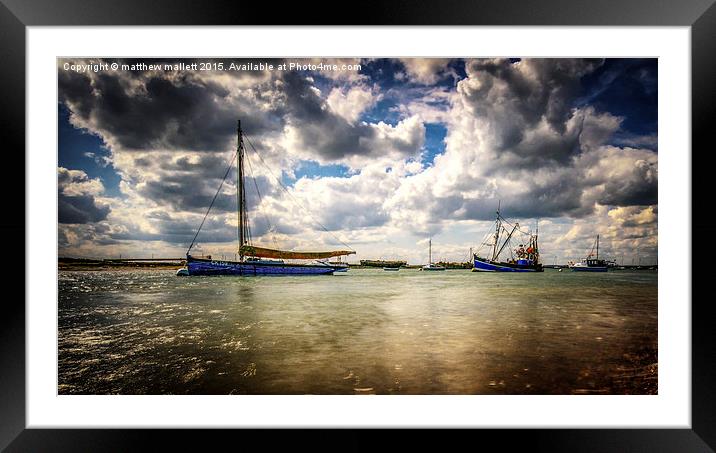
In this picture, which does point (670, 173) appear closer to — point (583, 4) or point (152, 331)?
point (583, 4)

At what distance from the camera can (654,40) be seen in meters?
3.88

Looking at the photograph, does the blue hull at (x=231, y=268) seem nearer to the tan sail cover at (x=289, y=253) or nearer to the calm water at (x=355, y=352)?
the tan sail cover at (x=289, y=253)

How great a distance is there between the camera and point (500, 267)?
31.7 metres

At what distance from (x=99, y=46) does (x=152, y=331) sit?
14.4 ft

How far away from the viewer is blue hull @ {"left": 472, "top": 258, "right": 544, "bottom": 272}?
101 ft

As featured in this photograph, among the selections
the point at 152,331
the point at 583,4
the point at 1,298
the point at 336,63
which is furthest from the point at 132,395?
the point at 583,4

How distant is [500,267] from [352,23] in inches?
1246

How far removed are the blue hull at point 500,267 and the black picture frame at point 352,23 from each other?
93.3 feet

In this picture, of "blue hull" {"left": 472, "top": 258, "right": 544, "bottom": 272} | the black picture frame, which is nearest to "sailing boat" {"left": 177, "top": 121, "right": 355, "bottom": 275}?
the black picture frame

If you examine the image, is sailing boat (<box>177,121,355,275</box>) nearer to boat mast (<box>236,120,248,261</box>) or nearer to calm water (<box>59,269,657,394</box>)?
boat mast (<box>236,120,248,261</box>)

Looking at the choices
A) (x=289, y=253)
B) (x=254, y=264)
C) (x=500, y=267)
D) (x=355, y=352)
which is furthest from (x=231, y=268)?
(x=500, y=267)

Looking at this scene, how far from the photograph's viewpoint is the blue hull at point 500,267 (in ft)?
101

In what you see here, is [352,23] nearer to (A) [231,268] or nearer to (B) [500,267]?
(A) [231,268]

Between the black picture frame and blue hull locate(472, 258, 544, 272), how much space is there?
2843 centimetres
